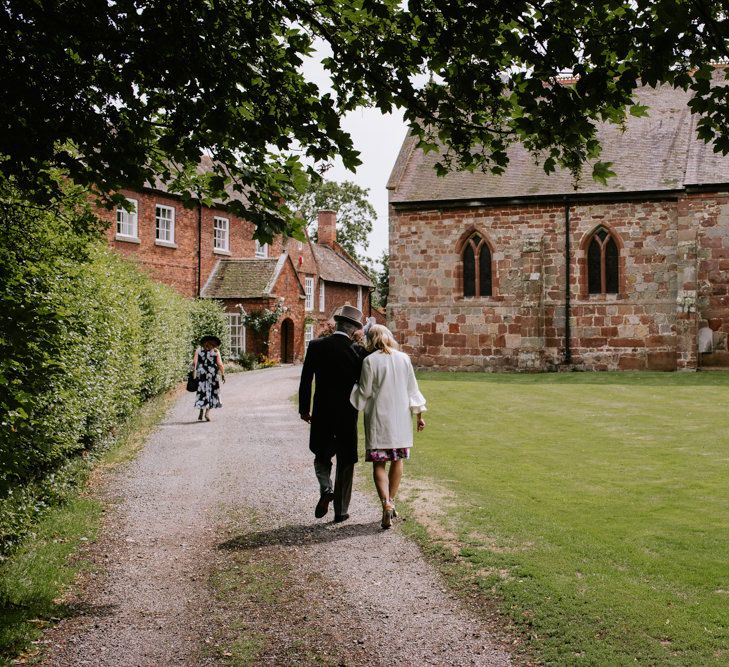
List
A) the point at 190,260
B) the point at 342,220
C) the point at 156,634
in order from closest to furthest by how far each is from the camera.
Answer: the point at 156,634
the point at 190,260
the point at 342,220

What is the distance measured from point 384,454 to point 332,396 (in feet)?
2.56

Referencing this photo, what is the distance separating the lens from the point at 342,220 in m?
63.2

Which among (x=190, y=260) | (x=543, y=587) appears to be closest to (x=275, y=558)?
Answer: (x=543, y=587)

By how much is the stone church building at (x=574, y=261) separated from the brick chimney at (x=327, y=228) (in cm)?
2563

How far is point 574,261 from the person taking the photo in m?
25.8

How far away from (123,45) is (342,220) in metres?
58.3

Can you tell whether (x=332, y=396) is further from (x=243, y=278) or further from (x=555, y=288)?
(x=243, y=278)

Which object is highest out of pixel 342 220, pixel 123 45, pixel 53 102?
pixel 342 220

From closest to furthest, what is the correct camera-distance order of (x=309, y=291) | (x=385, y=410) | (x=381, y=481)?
(x=381, y=481) < (x=385, y=410) < (x=309, y=291)

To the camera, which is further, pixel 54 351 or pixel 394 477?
pixel 394 477

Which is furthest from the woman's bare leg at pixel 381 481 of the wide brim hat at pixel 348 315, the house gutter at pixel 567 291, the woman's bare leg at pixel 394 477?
the house gutter at pixel 567 291

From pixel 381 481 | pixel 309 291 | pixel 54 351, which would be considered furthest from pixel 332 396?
pixel 309 291

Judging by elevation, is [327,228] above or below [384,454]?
above

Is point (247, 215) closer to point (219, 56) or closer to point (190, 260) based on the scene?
point (219, 56)
